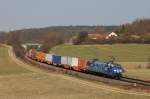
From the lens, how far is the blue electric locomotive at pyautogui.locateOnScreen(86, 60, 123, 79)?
5187cm

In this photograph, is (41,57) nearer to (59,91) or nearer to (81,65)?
(81,65)

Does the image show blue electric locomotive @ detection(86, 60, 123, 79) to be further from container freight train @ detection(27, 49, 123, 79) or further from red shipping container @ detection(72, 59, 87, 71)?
red shipping container @ detection(72, 59, 87, 71)

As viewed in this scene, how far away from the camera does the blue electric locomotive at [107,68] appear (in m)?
51.9

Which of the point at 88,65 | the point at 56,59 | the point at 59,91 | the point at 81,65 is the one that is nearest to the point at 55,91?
the point at 59,91

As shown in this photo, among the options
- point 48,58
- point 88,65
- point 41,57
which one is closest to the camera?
point 88,65

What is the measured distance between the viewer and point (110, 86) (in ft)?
139

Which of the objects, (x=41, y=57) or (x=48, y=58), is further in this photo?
(x=41, y=57)

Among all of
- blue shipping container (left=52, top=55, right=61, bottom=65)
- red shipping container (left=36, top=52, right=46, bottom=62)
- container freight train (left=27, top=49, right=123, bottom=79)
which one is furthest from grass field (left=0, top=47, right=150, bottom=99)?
red shipping container (left=36, top=52, right=46, bottom=62)

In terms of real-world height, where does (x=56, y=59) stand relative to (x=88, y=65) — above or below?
above

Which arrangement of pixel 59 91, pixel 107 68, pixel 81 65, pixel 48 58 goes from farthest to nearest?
pixel 48 58 < pixel 81 65 < pixel 107 68 < pixel 59 91

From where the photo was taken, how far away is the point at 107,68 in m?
53.7

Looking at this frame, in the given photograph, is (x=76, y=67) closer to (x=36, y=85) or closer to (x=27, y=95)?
(x=36, y=85)

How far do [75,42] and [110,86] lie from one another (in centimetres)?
12623

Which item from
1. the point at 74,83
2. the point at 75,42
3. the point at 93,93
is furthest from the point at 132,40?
the point at 93,93
